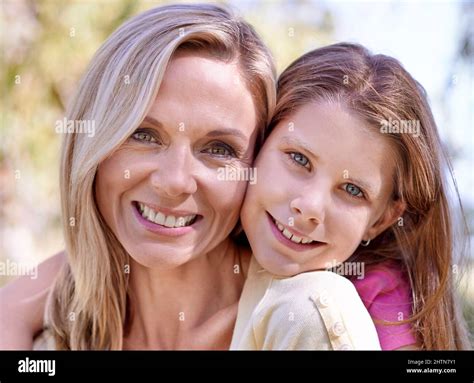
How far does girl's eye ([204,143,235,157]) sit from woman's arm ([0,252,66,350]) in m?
0.65

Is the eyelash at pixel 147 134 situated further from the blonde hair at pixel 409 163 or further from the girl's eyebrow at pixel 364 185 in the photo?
the girl's eyebrow at pixel 364 185

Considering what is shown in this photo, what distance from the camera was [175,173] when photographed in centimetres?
169

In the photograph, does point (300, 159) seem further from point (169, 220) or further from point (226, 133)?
point (169, 220)

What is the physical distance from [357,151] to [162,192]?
1.63 ft

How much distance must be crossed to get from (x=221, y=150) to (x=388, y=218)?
0.49m

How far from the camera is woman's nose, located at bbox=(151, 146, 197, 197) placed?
1.69 metres

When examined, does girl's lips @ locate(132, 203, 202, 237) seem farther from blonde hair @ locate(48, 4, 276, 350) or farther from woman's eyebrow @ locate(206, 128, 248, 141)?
woman's eyebrow @ locate(206, 128, 248, 141)

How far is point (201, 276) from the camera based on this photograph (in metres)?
1.94

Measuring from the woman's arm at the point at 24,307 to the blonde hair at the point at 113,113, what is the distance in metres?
0.08

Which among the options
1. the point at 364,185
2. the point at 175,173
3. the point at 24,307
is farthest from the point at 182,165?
the point at 24,307

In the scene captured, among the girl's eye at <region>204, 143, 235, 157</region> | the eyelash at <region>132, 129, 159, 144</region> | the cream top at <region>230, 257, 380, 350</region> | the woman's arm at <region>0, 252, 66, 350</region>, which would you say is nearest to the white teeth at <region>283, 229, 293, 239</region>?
the cream top at <region>230, 257, 380, 350</region>

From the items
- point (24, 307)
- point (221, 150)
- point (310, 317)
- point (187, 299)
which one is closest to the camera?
point (310, 317)

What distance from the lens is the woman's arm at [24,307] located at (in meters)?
1.99
